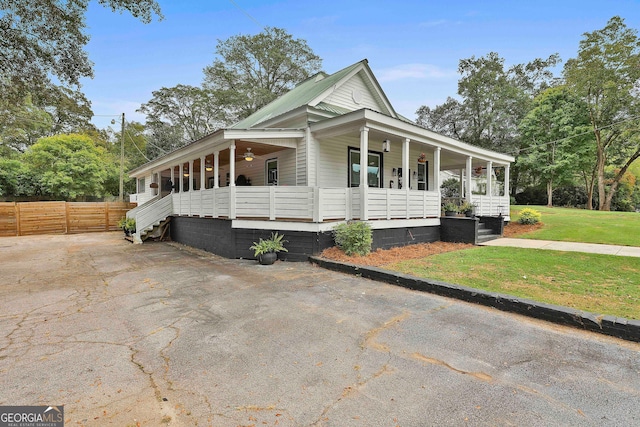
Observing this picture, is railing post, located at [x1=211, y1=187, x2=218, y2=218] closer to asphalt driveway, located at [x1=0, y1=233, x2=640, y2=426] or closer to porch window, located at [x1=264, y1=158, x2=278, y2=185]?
porch window, located at [x1=264, y1=158, x2=278, y2=185]

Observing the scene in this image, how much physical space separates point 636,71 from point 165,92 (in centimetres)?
3864

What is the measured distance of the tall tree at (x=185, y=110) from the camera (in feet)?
95.2

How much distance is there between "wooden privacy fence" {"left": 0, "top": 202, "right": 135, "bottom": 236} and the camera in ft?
49.0

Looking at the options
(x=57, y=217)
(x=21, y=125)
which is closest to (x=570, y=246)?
(x=57, y=217)

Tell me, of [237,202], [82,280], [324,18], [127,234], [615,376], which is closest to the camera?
[615,376]

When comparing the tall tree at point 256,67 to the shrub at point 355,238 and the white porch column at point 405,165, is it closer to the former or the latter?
the white porch column at point 405,165

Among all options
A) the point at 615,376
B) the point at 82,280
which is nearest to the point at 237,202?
the point at 82,280

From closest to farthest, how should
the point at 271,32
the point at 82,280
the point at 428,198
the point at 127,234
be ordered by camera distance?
1. the point at 82,280
2. the point at 428,198
3. the point at 127,234
4. the point at 271,32

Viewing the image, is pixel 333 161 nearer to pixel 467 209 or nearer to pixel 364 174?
pixel 364 174

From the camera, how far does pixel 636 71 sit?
18578 millimetres

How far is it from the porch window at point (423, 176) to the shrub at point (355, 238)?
7.31 meters

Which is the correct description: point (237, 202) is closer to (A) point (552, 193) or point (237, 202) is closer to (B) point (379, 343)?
(B) point (379, 343)
